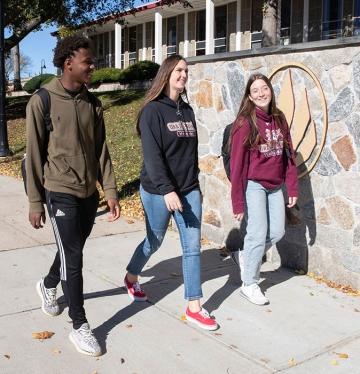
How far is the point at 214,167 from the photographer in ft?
19.6

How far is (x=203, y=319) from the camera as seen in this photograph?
12.8ft

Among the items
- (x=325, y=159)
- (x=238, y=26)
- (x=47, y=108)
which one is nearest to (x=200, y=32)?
(x=238, y=26)

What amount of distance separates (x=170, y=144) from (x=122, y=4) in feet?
45.4

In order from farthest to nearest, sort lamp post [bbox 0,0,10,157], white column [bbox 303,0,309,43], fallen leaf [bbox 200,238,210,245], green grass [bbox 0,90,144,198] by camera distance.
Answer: white column [bbox 303,0,309,43] → lamp post [bbox 0,0,10,157] → green grass [bbox 0,90,144,198] → fallen leaf [bbox 200,238,210,245]

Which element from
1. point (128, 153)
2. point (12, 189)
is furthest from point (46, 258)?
point (128, 153)

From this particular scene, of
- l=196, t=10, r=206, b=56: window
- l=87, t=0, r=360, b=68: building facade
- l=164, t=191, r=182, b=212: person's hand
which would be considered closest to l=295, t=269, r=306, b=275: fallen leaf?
l=164, t=191, r=182, b=212: person's hand

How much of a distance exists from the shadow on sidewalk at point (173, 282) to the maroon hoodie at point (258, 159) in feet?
2.92

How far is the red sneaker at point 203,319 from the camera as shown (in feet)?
12.7

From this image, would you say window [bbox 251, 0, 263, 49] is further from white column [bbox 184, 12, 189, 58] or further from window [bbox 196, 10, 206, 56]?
white column [bbox 184, 12, 189, 58]

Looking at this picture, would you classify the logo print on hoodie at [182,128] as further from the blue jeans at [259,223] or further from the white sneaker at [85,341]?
the white sneaker at [85,341]

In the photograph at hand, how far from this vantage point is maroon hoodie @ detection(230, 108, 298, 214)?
418cm

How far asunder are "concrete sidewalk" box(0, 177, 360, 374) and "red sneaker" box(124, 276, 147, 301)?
0.06m

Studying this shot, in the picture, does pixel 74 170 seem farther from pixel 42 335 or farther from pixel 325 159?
pixel 325 159

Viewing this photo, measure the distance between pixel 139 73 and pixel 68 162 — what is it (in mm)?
17476
